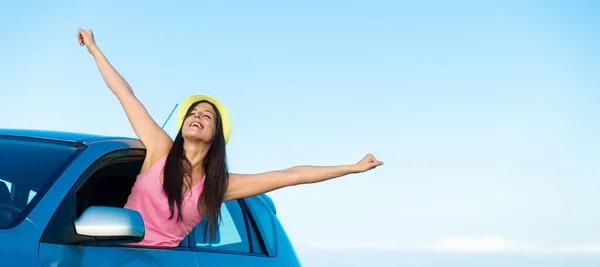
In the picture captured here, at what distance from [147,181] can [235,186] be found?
23.0 inches

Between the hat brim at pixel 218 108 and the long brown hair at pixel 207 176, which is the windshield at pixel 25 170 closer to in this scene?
the long brown hair at pixel 207 176

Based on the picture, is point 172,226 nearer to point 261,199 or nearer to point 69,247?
point 69,247

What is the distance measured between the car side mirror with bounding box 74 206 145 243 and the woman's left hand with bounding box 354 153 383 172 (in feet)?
5.75

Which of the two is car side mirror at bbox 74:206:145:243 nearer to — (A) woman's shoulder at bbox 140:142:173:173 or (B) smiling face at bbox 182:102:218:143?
(A) woman's shoulder at bbox 140:142:173:173

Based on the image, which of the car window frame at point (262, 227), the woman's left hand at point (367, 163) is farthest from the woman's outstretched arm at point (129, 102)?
the car window frame at point (262, 227)

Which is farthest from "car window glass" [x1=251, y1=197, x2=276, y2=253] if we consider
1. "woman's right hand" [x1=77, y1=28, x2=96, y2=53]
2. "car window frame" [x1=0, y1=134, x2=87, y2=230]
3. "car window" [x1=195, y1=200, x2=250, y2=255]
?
"car window frame" [x1=0, y1=134, x2=87, y2=230]

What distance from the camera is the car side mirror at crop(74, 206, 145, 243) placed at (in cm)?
412

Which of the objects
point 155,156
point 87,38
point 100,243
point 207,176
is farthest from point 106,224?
point 87,38

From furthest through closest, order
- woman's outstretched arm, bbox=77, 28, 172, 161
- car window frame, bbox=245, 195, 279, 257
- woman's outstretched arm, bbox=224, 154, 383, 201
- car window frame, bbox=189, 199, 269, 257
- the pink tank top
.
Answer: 1. car window frame, bbox=245, 195, 279, 257
2. car window frame, bbox=189, 199, 269, 257
3. woman's outstretched arm, bbox=224, 154, 383, 201
4. woman's outstretched arm, bbox=77, 28, 172, 161
5. the pink tank top

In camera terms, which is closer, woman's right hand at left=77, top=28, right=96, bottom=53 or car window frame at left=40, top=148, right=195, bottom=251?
car window frame at left=40, top=148, right=195, bottom=251

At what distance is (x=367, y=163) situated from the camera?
5.66 m

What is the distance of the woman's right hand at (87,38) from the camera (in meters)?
5.85

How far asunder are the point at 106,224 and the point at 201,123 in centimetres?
144

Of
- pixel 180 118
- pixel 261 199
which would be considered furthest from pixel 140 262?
pixel 261 199
